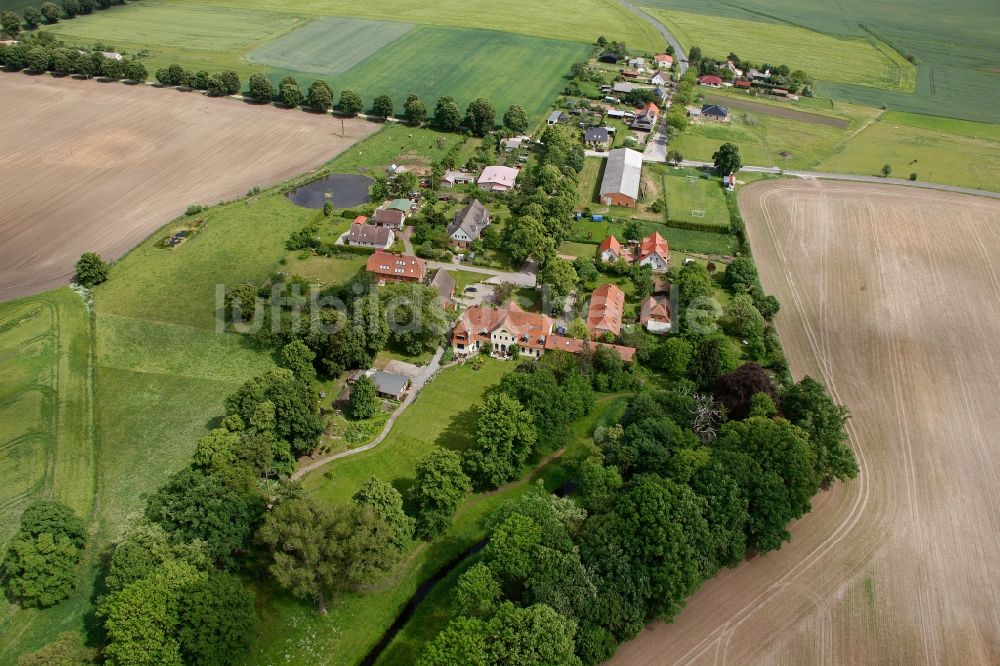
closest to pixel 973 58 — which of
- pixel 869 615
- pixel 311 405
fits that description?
pixel 869 615

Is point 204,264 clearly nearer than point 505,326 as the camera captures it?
No

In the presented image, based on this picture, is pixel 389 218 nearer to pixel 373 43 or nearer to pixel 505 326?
pixel 505 326

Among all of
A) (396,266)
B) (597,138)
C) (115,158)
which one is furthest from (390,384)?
(597,138)

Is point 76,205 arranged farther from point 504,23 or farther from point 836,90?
point 836,90

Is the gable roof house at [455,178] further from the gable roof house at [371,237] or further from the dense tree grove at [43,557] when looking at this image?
the dense tree grove at [43,557]

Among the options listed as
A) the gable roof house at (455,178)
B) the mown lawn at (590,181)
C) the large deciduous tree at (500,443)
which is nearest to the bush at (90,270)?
the gable roof house at (455,178)

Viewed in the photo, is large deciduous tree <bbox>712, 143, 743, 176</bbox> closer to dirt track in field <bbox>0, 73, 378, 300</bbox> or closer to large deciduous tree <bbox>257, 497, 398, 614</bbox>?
dirt track in field <bbox>0, 73, 378, 300</bbox>
